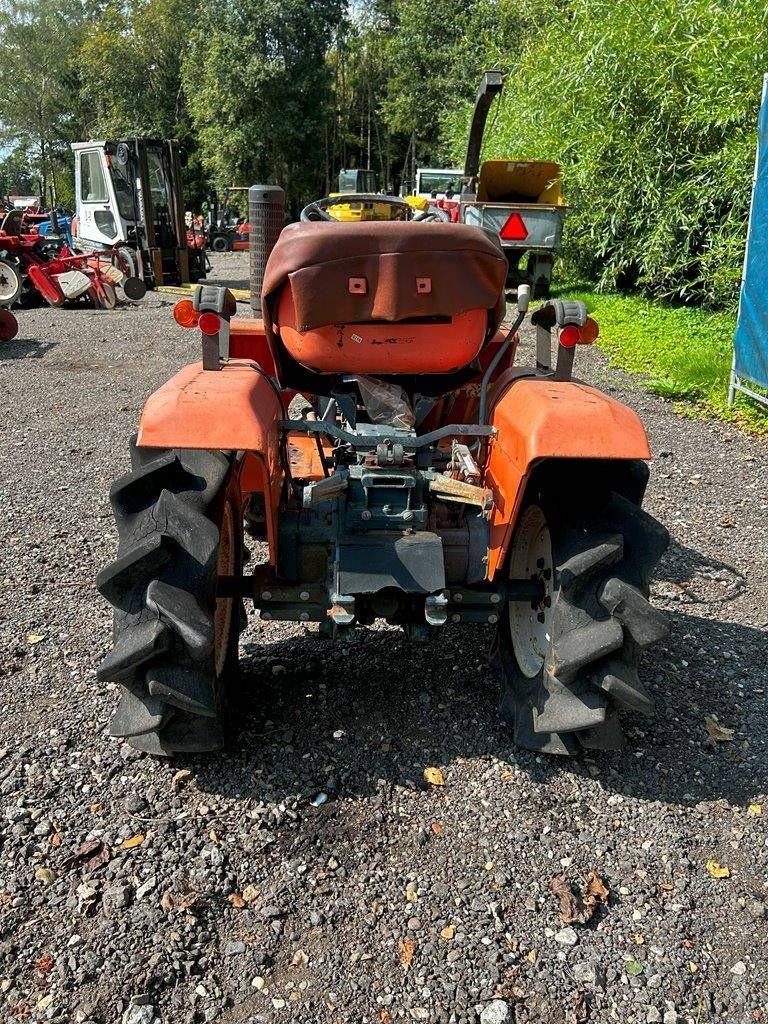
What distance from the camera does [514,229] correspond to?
11.5 metres

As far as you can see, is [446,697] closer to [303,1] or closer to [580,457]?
[580,457]

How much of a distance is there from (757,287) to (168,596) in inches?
224

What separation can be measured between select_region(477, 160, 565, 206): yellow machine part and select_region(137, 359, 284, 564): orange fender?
10091mm

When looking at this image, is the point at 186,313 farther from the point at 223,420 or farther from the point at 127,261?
the point at 127,261

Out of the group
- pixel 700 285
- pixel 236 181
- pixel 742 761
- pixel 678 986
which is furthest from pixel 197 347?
pixel 236 181

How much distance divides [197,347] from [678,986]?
356 inches

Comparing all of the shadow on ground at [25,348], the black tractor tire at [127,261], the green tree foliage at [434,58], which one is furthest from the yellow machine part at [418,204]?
Answer: the green tree foliage at [434,58]

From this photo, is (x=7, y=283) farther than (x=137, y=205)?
No

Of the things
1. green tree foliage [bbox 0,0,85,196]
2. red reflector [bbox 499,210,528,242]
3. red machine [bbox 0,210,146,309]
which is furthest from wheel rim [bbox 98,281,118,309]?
green tree foliage [bbox 0,0,85,196]

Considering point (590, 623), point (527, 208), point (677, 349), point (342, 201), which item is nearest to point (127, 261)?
point (527, 208)

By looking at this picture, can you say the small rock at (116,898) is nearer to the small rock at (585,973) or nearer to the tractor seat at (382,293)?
the small rock at (585,973)

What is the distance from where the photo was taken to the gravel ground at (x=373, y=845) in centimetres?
196

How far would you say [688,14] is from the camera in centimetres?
983

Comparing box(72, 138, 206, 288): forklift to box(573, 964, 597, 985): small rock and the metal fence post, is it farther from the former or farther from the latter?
box(573, 964, 597, 985): small rock
